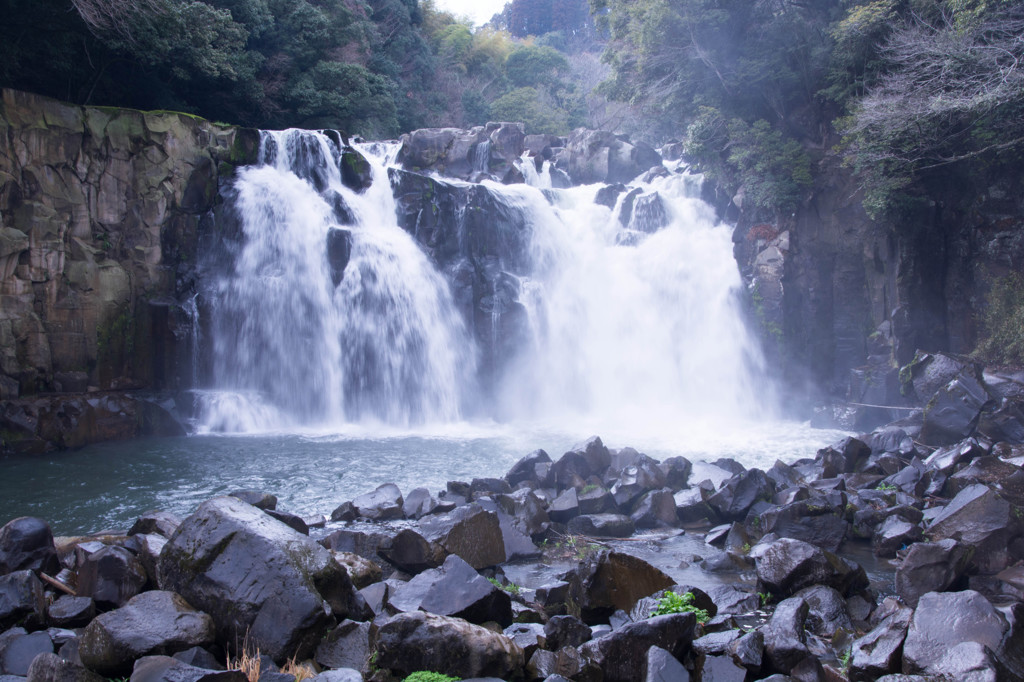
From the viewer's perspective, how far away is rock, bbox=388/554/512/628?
4586mm

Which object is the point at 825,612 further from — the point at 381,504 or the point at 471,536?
Answer: the point at 381,504

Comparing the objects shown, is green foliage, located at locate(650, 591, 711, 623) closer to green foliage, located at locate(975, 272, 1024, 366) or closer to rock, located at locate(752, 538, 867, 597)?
rock, located at locate(752, 538, 867, 597)

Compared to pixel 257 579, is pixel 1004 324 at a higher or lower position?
higher

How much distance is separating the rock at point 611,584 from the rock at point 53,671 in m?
3.28

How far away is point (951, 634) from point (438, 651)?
3089 mm

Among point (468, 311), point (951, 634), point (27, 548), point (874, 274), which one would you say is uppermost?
point (874, 274)

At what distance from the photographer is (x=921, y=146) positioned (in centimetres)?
1486

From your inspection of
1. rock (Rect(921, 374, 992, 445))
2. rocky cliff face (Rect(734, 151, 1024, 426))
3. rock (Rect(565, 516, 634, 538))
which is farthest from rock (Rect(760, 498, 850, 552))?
rocky cliff face (Rect(734, 151, 1024, 426))

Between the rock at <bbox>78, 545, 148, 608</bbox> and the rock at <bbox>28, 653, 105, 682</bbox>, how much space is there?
1.17 m

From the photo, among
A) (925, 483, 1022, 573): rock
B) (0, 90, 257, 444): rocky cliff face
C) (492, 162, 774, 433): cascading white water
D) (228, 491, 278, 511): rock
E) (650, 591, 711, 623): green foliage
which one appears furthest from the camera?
(492, 162, 774, 433): cascading white water

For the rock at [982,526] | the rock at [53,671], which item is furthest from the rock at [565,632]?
the rock at [982,526]

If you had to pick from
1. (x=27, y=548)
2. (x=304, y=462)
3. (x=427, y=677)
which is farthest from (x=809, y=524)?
(x=304, y=462)

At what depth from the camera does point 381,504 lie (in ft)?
26.9

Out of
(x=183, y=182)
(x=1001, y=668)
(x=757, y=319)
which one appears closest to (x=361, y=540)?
(x=1001, y=668)
